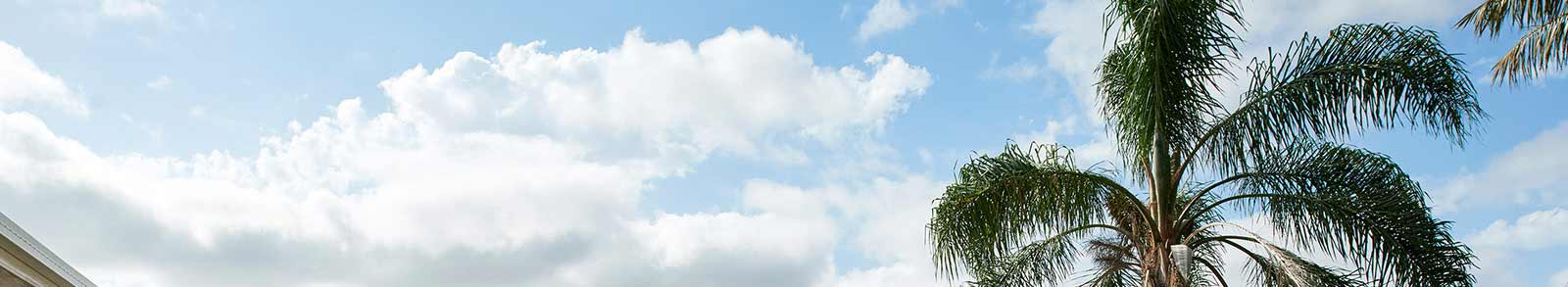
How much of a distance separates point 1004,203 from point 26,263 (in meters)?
8.23

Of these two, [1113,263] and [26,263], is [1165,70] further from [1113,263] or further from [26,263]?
[26,263]

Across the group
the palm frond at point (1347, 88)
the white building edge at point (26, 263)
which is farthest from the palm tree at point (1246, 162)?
the white building edge at point (26, 263)

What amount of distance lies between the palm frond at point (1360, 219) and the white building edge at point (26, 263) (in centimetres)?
971

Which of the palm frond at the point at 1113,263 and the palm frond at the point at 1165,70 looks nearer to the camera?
the palm frond at the point at 1165,70

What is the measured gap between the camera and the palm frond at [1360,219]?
817 centimetres

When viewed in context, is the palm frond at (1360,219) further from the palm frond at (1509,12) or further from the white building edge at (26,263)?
the white building edge at (26,263)

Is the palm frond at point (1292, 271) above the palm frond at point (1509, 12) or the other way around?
the other way around

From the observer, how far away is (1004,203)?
332 inches

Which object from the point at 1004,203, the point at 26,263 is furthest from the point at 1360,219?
the point at 26,263

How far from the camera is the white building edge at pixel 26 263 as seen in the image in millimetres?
9070

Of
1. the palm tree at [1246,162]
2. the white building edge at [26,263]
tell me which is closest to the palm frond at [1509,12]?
the palm tree at [1246,162]

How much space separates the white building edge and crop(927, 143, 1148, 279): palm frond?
7.33m

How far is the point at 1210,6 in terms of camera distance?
825 centimetres

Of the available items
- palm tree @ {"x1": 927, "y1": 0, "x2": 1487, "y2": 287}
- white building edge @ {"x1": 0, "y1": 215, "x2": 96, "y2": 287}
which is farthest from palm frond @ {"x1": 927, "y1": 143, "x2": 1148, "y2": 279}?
white building edge @ {"x1": 0, "y1": 215, "x2": 96, "y2": 287}
